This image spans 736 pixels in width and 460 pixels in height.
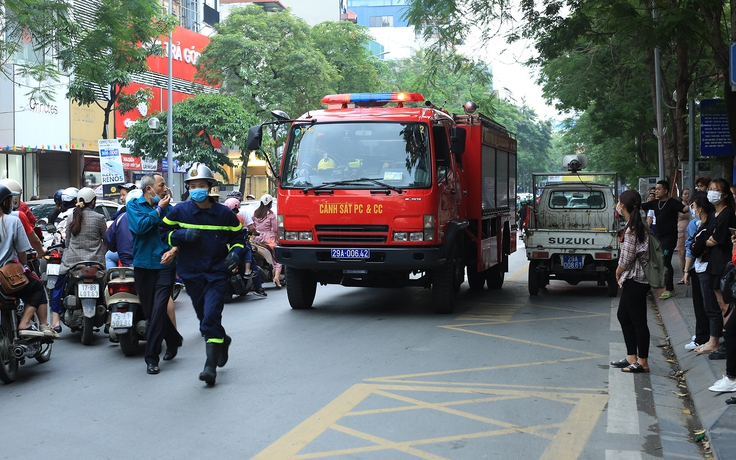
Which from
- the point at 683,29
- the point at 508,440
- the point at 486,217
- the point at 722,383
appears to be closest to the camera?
the point at 508,440

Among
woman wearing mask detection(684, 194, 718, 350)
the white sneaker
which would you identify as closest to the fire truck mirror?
woman wearing mask detection(684, 194, 718, 350)

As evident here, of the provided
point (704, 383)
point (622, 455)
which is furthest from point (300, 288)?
point (622, 455)

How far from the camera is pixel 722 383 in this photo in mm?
6695

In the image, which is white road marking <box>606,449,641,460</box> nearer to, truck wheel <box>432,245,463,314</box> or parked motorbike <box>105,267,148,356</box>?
parked motorbike <box>105,267,148,356</box>

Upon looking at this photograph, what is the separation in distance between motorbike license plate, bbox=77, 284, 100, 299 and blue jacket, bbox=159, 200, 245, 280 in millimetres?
1903

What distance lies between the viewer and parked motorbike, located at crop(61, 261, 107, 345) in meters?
8.96

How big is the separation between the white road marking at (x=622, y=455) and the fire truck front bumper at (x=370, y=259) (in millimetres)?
5378

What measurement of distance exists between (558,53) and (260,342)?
33.5 feet

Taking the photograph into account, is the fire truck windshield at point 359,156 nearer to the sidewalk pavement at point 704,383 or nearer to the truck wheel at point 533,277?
the sidewalk pavement at point 704,383

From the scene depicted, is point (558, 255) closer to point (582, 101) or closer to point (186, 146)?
point (582, 101)

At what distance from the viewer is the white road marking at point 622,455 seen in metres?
5.18

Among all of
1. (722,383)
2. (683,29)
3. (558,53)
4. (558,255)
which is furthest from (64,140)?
(722,383)

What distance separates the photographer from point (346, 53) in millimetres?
45094

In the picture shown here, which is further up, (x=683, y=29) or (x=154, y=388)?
(x=683, y=29)
